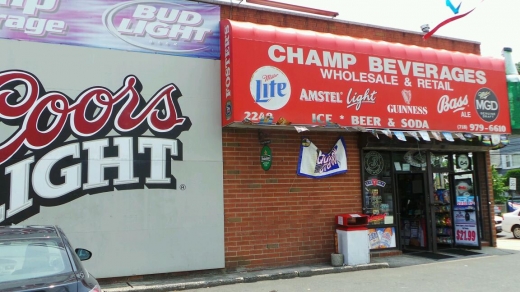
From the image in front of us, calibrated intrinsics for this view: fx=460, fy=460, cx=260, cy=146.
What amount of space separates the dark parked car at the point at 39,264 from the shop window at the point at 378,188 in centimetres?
792

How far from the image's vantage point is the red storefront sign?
9391 millimetres

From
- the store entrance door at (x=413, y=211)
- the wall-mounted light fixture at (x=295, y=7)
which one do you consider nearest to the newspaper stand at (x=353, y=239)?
the store entrance door at (x=413, y=211)

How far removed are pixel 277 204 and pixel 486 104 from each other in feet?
21.2

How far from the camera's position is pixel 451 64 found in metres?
11.8

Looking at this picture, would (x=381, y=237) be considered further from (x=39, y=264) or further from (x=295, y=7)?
(x=39, y=264)

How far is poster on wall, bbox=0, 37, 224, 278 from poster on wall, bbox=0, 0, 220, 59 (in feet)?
0.67

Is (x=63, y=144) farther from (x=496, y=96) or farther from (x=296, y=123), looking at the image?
(x=496, y=96)

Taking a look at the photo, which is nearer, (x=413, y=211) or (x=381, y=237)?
(x=381, y=237)

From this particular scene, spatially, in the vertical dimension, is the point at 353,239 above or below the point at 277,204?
below

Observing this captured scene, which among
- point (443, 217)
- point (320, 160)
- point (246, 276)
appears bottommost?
point (246, 276)

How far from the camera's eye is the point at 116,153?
8711mm

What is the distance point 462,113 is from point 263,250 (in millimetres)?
6267

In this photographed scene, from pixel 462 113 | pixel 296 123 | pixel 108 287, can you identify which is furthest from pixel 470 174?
pixel 108 287

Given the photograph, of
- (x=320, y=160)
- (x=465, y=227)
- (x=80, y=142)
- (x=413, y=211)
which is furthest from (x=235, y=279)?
(x=465, y=227)
